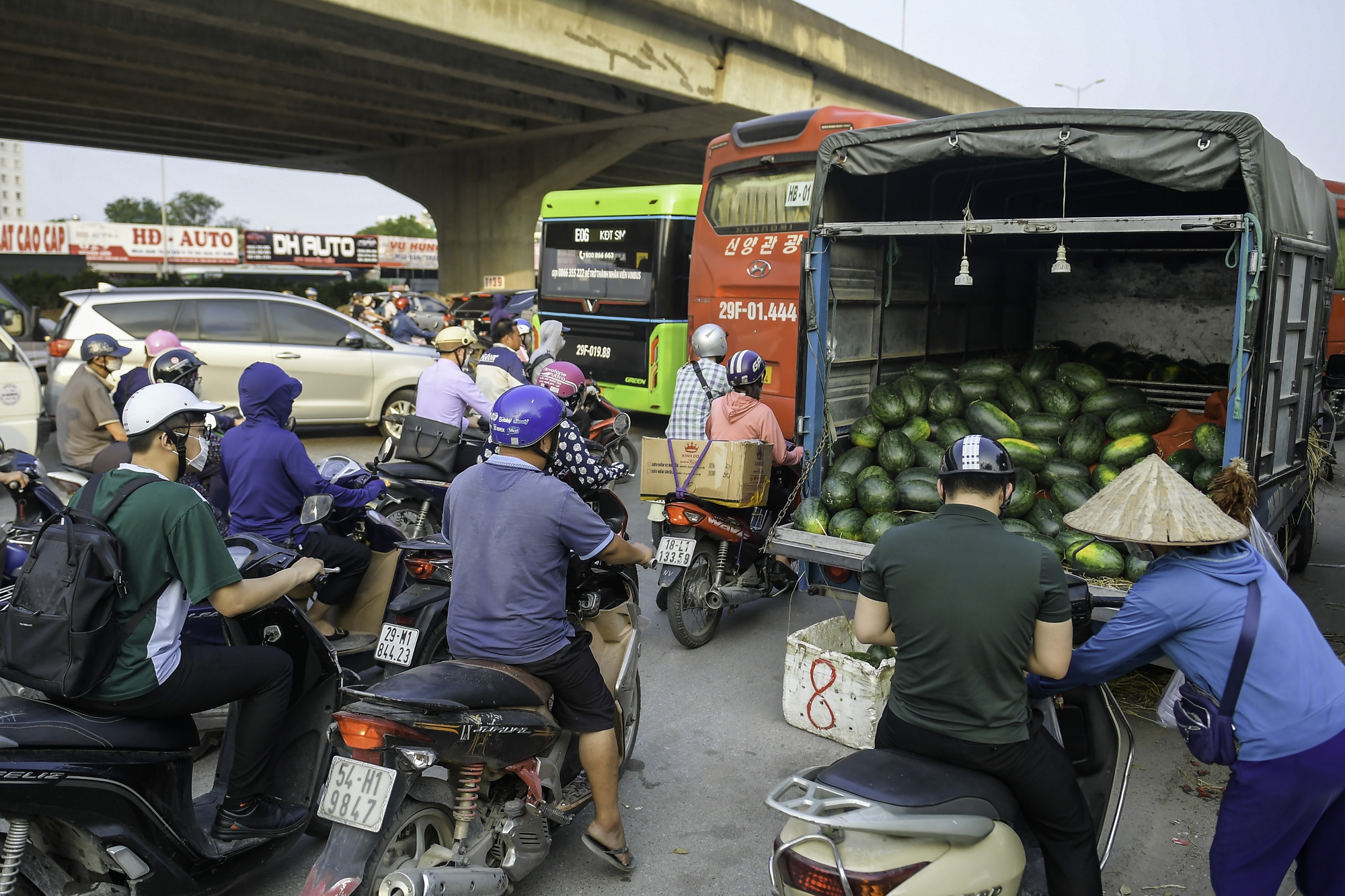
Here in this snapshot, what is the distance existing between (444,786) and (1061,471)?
4.21 m

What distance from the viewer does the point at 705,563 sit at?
596 centimetres

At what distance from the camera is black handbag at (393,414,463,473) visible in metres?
6.85

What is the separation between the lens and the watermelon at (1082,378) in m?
6.57

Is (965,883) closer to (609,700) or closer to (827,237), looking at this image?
(609,700)

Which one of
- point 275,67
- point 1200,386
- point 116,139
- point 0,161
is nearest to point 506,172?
point 275,67

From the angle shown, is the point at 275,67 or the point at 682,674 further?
the point at 275,67

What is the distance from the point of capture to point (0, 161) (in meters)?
167

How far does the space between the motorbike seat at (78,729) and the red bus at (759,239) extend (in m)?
7.09

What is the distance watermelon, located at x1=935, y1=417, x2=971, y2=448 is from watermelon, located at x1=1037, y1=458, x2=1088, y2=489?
0.53 m

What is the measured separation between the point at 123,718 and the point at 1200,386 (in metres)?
7.11

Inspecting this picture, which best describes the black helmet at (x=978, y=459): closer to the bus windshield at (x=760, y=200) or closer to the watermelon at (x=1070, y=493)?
the watermelon at (x=1070, y=493)

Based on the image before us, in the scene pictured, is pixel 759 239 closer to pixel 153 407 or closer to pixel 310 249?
pixel 153 407

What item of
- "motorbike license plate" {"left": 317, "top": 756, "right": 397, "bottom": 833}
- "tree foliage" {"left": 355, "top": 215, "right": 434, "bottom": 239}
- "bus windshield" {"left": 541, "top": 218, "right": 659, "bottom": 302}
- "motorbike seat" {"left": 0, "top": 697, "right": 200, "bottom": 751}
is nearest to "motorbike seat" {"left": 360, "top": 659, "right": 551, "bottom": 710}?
"motorbike license plate" {"left": 317, "top": 756, "right": 397, "bottom": 833}

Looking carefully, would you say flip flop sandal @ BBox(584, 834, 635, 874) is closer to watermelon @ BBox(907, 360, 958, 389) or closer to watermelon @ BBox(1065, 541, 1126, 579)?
watermelon @ BBox(1065, 541, 1126, 579)
